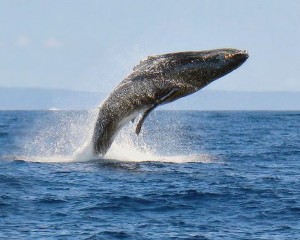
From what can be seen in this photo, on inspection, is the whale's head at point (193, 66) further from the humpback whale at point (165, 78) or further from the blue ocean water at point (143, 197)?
the blue ocean water at point (143, 197)

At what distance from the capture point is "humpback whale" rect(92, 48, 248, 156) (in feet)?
71.0

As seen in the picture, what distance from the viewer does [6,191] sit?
18938 millimetres

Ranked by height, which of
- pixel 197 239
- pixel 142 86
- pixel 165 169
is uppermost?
pixel 142 86

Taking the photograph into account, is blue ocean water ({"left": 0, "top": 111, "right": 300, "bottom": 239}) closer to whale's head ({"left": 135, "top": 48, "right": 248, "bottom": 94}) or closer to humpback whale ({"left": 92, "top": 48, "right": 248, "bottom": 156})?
humpback whale ({"left": 92, "top": 48, "right": 248, "bottom": 156})

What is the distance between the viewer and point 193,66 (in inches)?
855

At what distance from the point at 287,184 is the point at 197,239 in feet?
22.7

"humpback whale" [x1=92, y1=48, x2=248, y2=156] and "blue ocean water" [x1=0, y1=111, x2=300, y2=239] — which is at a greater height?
"humpback whale" [x1=92, y1=48, x2=248, y2=156]

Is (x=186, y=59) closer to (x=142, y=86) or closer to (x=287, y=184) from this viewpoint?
(x=142, y=86)

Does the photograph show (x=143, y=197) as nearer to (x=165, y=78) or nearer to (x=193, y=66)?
(x=165, y=78)

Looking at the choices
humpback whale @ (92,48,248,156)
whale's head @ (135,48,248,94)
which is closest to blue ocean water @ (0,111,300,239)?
humpback whale @ (92,48,248,156)

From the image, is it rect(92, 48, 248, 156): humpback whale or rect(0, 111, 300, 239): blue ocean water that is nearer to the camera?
rect(0, 111, 300, 239): blue ocean water

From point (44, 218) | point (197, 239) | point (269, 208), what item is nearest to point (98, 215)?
point (44, 218)

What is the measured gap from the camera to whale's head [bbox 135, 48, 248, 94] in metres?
21.6

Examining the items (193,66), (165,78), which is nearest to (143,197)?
(165,78)
